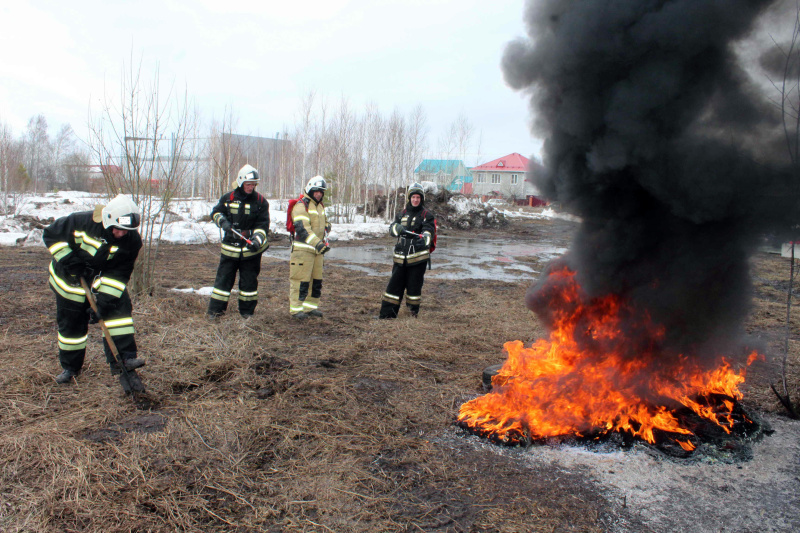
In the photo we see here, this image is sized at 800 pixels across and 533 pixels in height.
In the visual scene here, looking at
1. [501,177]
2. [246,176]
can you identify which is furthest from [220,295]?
[501,177]

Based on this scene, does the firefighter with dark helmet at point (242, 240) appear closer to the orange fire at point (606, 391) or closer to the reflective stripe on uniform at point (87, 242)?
the reflective stripe on uniform at point (87, 242)

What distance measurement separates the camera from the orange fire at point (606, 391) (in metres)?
3.49

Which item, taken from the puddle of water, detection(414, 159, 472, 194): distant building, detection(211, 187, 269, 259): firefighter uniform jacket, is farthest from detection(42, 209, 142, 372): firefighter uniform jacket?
detection(414, 159, 472, 194): distant building

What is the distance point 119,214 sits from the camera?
365 cm

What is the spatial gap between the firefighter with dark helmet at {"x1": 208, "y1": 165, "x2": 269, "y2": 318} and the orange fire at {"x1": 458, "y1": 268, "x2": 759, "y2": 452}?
135 inches

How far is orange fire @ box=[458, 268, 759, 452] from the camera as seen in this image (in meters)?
3.49

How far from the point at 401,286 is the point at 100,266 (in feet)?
12.5

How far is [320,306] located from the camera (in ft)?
25.1

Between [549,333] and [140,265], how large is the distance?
5480mm

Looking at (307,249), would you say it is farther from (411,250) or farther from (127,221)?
(127,221)

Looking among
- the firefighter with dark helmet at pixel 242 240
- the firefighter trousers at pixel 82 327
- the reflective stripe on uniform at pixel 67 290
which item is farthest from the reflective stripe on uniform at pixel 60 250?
the firefighter with dark helmet at pixel 242 240

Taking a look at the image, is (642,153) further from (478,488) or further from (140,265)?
(140,265)

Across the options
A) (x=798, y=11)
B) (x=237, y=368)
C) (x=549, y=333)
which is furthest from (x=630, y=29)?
(x=237, y=368)

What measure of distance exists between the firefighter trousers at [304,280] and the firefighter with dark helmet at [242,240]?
49 cm
